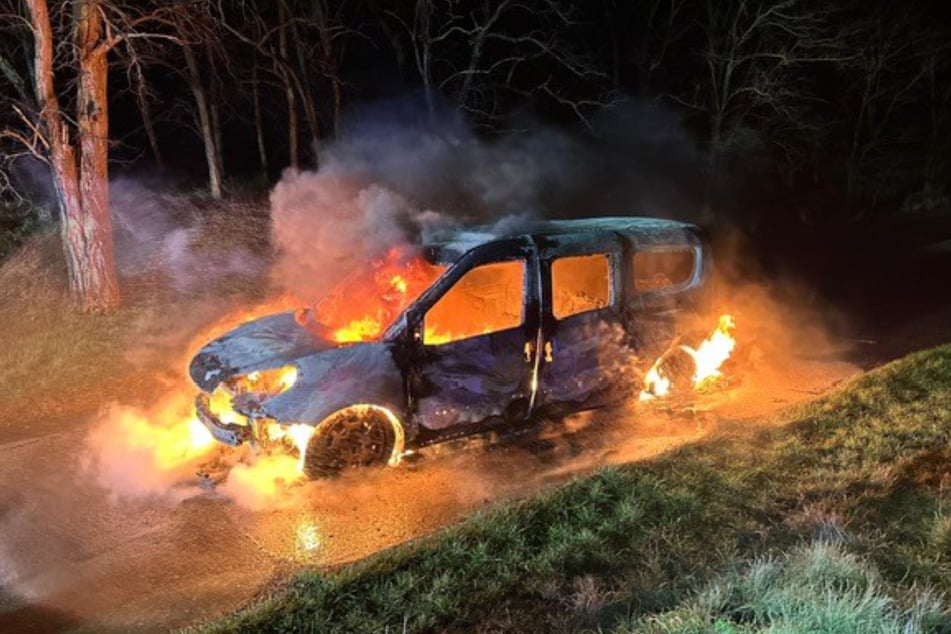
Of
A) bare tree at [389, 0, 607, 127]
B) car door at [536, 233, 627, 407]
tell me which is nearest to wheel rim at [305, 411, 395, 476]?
car door at [536, 233, 627, 407]

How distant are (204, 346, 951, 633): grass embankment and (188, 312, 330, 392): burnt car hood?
1894mm

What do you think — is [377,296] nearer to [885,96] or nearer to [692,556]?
[692,556]

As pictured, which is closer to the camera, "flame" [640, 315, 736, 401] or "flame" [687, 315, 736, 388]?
"flame" [640, 315, 736, 401]

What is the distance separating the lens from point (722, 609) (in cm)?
327

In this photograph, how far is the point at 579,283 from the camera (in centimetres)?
710

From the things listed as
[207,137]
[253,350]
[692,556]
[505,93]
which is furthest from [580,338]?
[505,93]

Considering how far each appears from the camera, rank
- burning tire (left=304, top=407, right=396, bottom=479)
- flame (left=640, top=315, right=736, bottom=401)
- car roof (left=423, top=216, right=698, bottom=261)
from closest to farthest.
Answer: burning tire (left=304, top=407, right=396, bottom=479), car roof (left=423, top=216, right=698, bottom=261), flame (left=640, top=315, right=736, bottom=401)

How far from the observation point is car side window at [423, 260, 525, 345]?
5.82 m

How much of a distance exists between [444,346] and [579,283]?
2.18m

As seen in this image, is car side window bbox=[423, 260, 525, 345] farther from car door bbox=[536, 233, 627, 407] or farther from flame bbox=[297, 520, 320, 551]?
flame bbox=[297, 520, 320, 551]

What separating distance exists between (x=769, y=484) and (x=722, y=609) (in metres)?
1.80

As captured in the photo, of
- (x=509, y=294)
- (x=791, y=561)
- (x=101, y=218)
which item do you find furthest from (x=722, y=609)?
(x=101, y=218)

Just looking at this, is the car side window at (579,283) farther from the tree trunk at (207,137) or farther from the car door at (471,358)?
the tree trunk at (207,137)

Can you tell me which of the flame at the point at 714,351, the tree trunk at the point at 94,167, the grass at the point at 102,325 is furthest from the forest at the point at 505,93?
the flame at the point at 714,351
